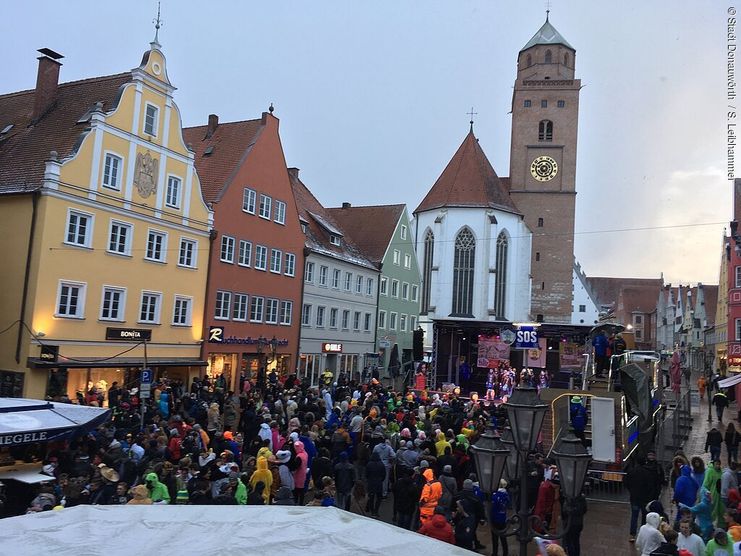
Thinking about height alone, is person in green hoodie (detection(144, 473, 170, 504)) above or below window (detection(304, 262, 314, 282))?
below

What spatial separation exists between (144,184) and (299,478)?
53.3 ft

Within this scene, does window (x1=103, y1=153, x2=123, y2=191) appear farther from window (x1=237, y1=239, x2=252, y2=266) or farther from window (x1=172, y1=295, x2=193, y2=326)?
window (x1=237, y1=239, x2=252, y2=266)

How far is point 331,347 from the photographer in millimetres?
37625

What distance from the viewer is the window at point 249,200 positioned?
31.0 meters

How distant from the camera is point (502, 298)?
188 feet

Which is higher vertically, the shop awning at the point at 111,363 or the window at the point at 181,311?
the window at the point at 181,311

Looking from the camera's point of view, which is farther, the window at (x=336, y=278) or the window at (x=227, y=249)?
the window at (x=336, y=278)

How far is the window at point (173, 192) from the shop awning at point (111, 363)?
20.3 feet

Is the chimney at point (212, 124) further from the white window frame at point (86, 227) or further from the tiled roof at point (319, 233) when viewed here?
the white window frame at point (86, 227)

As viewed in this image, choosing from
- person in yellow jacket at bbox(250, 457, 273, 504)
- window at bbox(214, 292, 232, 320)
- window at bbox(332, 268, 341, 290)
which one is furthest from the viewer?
window at bbox(332, 268, 341, 290)

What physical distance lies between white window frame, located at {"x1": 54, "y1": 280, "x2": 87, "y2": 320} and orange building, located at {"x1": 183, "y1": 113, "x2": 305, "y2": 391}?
252 inches

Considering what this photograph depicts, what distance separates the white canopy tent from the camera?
3.62 m

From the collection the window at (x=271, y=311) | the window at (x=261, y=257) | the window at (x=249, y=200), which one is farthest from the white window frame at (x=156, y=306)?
the window at (x=271, y=311)

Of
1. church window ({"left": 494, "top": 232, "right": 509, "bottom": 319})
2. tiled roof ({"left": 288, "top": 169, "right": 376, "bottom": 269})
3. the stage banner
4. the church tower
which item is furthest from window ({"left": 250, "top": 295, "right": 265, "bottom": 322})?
the church tower
